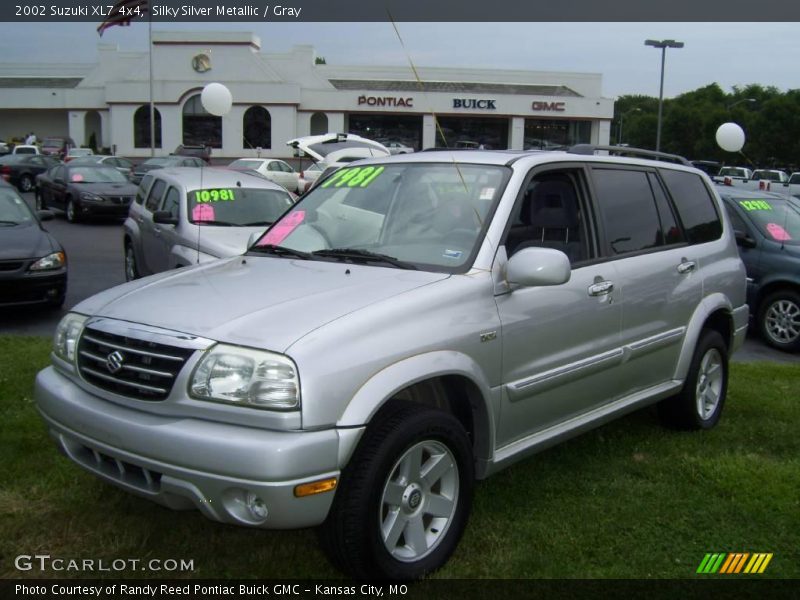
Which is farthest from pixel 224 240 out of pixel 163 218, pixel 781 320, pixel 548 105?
pixel 548 105

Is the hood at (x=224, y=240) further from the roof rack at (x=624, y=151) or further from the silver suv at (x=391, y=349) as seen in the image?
the roof rack at (x=624, y=151)

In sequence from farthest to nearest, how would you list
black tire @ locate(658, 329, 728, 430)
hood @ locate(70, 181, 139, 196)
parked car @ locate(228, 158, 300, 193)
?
1. parked car @ locate(228, 158, 300, 193)
2. hood @ locate(70, 181, 139, 196)
3. black tire @ locate(658, 329, 728, 430)

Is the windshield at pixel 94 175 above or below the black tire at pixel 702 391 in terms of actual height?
above

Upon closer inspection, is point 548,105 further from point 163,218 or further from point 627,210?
point 627,210

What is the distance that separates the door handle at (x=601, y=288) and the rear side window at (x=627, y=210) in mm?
254

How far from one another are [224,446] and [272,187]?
7744 mm

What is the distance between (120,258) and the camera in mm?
14320

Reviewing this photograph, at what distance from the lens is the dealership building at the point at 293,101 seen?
1794 inches

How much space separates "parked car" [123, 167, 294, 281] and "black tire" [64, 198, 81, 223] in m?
9.42

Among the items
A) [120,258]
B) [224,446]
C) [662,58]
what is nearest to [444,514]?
[224,446]

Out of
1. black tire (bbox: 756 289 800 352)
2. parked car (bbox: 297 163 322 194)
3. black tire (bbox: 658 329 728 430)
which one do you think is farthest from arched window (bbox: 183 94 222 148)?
black tire (bbox: 658 329 728 430)

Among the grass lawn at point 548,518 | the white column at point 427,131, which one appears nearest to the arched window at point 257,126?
the white column at point 427,131

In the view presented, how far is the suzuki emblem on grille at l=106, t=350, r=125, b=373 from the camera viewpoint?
10.9 ft

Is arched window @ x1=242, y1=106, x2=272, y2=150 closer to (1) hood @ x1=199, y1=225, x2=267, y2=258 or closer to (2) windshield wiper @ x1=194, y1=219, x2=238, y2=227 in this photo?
(2) windshield wiper @ x1=194, y1=219, x2=238, y2=227
